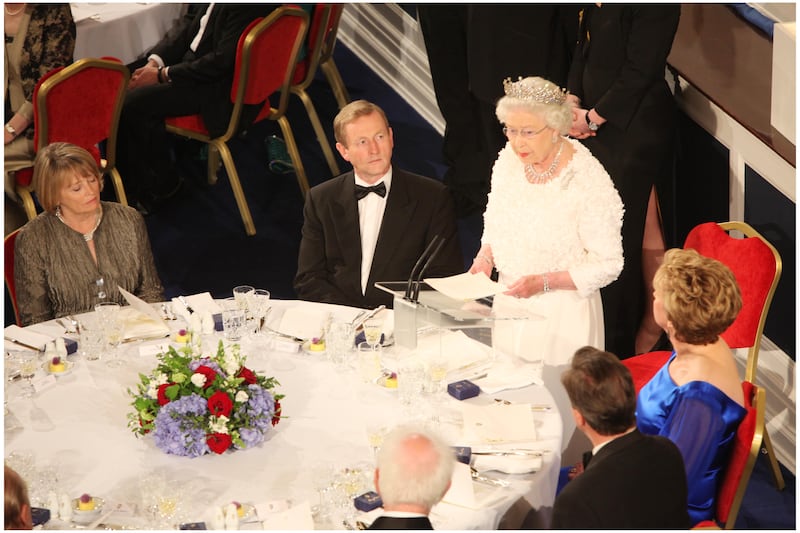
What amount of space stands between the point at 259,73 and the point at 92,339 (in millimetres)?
2682

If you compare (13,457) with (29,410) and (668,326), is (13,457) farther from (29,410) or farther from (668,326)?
(668,326)

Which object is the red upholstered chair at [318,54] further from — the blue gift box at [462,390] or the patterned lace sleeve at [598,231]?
the blue gift box at [462,390]

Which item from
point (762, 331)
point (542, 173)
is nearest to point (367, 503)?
point (542, 173)

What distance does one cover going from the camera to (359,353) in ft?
11.7

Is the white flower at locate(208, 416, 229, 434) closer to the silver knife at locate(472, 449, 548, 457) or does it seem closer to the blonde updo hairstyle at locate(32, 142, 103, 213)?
the silver knife at locate(472, 449, 548, 457)

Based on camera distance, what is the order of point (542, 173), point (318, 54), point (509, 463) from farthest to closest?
point (318, 54) → point (542, 173) → point (509, 463)

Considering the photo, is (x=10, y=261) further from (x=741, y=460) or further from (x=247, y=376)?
(x=741, y=460)

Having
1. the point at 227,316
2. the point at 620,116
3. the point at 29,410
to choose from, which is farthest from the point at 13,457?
the point at 620,116

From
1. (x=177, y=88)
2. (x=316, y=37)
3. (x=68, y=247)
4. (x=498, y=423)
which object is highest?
(x=316, y=37)

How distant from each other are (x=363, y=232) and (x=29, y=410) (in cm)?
156

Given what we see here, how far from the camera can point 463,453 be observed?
310 cm

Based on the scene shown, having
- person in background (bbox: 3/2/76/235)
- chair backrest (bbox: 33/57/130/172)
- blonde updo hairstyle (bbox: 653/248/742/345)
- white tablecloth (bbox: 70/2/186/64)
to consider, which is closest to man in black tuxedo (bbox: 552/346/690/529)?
blonde updo hairstyle (bbox: 653/248/742/345)

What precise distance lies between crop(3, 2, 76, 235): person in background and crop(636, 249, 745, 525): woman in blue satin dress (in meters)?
3.47

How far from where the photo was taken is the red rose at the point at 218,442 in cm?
311
